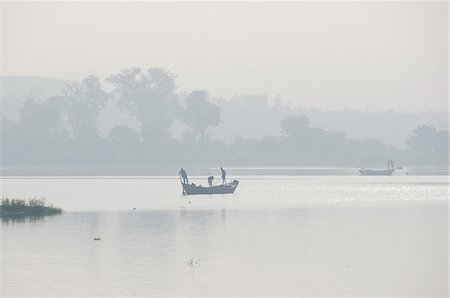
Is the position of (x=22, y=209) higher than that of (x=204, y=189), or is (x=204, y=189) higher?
(x=204, y=189)

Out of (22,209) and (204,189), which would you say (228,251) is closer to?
(22,209)

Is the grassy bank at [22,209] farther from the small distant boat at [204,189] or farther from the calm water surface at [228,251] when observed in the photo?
the small distant boat at [204,189]

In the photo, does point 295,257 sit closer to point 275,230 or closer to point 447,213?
point 275,230

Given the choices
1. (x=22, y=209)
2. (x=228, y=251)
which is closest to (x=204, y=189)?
(x=22, y=209)

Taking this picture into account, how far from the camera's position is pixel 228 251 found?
5397 cm

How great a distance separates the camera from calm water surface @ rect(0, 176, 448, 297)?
41688 mm

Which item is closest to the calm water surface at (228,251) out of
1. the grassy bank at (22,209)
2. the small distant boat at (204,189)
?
the grassy bank at (22,209)

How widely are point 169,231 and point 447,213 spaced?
90.2 feet

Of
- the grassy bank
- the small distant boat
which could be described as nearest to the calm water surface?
the grassy bank

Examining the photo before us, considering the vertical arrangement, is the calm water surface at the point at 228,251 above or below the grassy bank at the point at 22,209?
below

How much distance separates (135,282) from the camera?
1678 inches

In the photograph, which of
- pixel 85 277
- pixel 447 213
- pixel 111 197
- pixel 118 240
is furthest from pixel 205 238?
pixel 111 197

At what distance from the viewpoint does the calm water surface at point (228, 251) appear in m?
41.7

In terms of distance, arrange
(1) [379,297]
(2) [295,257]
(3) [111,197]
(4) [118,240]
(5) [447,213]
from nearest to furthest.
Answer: (1) [379,297], (2) [295,257], (4) [118,240], (5) [447,213], (3) [111,197]
